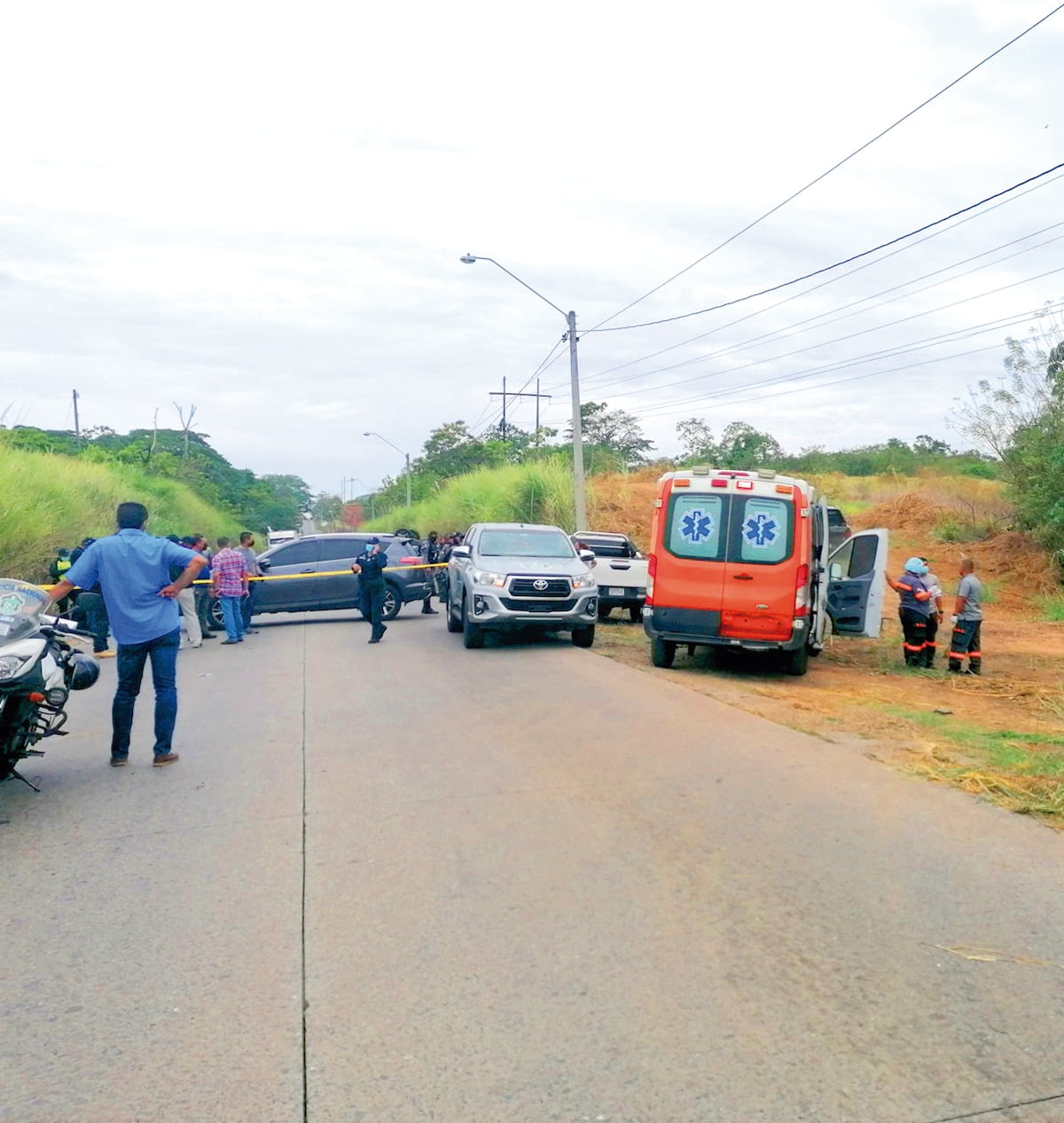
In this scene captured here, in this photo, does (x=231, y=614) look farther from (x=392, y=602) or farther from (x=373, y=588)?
(x=392, y=602)

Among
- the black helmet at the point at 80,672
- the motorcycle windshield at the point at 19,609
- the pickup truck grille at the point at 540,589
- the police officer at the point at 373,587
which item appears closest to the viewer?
the motorcycle windshield at the point at 19,609

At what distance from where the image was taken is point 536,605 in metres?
15.7

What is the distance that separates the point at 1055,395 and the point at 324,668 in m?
18.3

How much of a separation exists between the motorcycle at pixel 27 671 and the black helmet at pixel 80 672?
12mm

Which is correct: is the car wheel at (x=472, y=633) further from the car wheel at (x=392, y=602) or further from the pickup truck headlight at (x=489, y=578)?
the car wheel at (x=392, y=602)

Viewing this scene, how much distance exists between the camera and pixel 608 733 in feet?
30.0

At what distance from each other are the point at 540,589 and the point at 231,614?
5.78m

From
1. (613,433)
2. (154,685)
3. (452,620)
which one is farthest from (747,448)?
(154,685)

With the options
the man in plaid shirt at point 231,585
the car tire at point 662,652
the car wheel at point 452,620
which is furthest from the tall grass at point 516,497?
the car tire at point 662,652

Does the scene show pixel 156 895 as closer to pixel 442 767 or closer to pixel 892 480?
pixel 442 767

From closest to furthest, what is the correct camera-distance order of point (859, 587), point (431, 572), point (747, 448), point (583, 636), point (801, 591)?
1. point (801, 591)
2. point (859, 587)
3. point (583, 636)
4. point (431, 572)
5. point (747, 448)

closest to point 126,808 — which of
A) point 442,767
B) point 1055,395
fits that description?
point 442,767

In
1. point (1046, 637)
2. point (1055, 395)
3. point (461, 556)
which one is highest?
point (1055, 395)

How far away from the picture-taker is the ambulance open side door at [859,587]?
47.6ft
